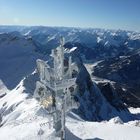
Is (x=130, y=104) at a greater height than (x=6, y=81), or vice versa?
(x=6, y=81)

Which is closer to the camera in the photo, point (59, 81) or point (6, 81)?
point (59, 81)

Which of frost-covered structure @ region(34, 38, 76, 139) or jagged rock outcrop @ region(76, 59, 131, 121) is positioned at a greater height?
frost-covered structure @ region(34, 38, 76, 139)

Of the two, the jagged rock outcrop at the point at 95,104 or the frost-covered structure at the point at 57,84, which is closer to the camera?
the frost-covered structure at the point at 57,84

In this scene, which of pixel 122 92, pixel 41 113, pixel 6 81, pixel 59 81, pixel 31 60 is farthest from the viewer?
pixel 122 92

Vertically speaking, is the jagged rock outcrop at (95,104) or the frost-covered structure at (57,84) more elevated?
the frost-covered structure at (57,84)

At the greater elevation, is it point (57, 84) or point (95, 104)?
point (57, 84)

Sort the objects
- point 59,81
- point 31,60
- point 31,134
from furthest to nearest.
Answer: point 31,60 → point 31,134 → point 59,81

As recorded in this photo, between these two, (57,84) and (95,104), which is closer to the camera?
(57,84)

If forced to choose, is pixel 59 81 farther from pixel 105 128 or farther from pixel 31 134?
pixel 105 128

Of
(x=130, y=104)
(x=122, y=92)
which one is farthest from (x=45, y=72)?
(x=122, y=92)

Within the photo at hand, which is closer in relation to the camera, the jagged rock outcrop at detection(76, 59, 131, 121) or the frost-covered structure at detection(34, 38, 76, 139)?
the frost-covered structure at detection(34, 38, 76, 139)

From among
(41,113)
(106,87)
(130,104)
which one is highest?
(41,113)
